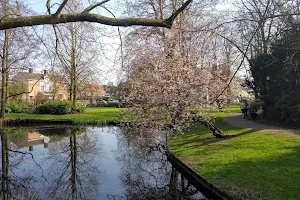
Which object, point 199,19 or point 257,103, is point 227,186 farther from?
point 257,103

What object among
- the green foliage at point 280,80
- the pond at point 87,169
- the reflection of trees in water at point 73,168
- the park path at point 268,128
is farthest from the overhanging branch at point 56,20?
the green foliage at point 280,80

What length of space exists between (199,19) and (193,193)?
415 inches

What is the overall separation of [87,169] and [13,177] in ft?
9.01

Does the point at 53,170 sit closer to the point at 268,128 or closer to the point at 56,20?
the point at 56,20

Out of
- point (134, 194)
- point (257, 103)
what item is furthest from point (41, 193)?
point (257, 103)

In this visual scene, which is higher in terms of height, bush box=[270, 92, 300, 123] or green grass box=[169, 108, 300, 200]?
bush box=[270, 92, 300, 123]

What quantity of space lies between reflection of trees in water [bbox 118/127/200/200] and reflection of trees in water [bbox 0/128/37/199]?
3117 millimetres

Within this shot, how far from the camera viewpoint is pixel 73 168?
1285 cm

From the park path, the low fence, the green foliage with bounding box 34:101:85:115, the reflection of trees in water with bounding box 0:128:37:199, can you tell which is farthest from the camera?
the green foliage with bounding box 34:101:85:115

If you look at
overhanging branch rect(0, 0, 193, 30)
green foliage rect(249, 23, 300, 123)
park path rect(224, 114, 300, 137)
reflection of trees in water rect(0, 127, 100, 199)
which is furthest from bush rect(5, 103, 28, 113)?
overhanging branch rect(0, 0, 193, 30)

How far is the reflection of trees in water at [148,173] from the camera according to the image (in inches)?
375

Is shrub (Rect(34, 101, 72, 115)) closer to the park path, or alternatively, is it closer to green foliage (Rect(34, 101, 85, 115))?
green foliage (Rect(34, 101, 85, 115))

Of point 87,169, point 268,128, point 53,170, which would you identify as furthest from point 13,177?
point 268,128

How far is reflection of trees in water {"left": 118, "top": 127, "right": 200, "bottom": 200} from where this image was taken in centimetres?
952
